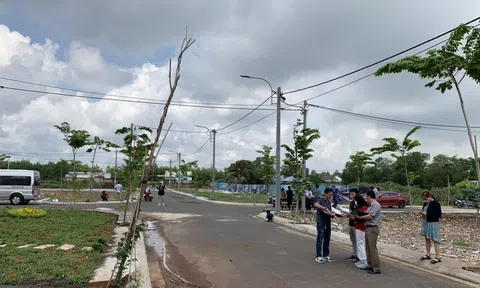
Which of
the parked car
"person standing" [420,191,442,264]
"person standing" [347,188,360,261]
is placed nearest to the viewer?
"person standing" [420,191,442,264]

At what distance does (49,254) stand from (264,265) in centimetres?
462

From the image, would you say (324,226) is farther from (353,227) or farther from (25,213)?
(25,213)

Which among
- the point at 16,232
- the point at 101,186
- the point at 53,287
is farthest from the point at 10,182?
the point at 101,186

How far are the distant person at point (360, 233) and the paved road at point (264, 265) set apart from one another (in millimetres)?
250

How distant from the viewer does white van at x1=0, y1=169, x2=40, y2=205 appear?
25.9m

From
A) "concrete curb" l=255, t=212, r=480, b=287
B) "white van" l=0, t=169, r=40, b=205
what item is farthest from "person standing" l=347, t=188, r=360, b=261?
"white van" l=0, t=169, r=40, b=205

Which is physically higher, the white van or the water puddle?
the white van

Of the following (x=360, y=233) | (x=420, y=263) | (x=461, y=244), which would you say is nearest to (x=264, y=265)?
(x=360, y=233)

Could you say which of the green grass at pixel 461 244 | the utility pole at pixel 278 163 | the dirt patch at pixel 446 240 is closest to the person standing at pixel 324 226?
the dirt patch at pixel 446 240

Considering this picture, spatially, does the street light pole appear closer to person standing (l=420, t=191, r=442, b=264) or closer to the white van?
person standing (l=420, t=191, r=442, b=264)

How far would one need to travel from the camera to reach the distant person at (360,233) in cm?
877

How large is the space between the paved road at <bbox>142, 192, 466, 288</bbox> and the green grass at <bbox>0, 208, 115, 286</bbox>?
1.67 metres

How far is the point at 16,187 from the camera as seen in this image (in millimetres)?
26000

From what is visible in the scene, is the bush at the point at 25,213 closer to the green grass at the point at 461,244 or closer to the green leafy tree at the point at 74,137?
the green leafy tree at the point at 74,137
